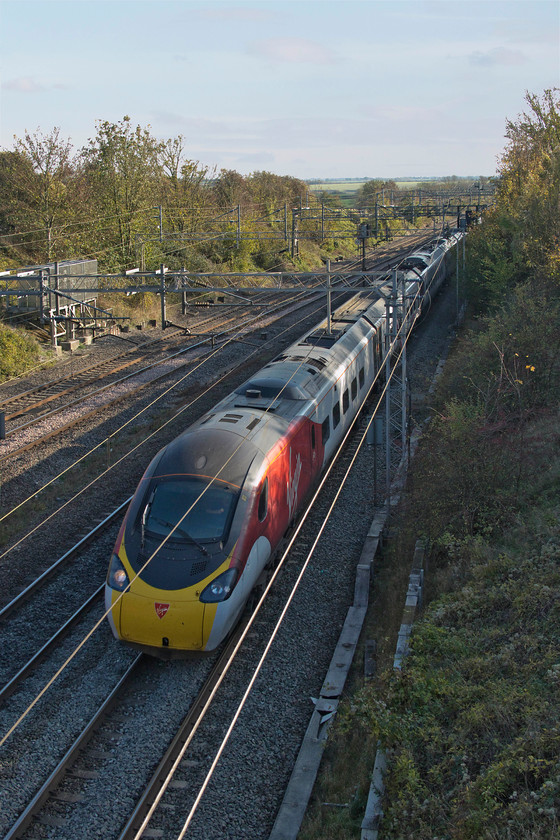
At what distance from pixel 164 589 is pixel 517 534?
20.0 ft

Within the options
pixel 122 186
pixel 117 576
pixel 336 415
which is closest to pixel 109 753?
pixel 117 576

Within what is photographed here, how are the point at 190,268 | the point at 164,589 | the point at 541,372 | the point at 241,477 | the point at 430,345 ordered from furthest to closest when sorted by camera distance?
the point at 190,268
the point at 430,345
the point at 541,372
the point at 241,477
the point at 164,589

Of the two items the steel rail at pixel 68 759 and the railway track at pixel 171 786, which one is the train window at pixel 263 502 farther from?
the steel rail at pixel 68 759

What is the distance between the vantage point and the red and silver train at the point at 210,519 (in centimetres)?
1024

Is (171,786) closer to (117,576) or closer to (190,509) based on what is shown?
(117,576)

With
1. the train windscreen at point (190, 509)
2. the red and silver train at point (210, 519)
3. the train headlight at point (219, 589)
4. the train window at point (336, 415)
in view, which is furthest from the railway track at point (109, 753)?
the train window at point (336, 415)

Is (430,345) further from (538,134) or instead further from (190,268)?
(190,268)

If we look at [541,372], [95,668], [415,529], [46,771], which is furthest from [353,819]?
[541,372]

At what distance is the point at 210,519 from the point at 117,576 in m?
1.58

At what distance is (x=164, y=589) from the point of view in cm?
1027

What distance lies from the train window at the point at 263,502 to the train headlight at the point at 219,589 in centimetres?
140

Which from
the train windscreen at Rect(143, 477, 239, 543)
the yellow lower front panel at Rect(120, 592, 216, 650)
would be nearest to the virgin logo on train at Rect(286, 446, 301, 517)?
the train windscreen at Rect(143, 477, 239, 543)

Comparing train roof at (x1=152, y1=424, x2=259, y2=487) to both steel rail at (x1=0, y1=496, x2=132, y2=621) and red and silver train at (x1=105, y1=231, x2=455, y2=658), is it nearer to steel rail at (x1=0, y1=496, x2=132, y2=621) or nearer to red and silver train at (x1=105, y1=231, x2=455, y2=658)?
red and silver train at (x1=105, y1=231, x2=455, y2=658)

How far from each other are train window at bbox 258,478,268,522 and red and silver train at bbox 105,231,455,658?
16 millimetres
